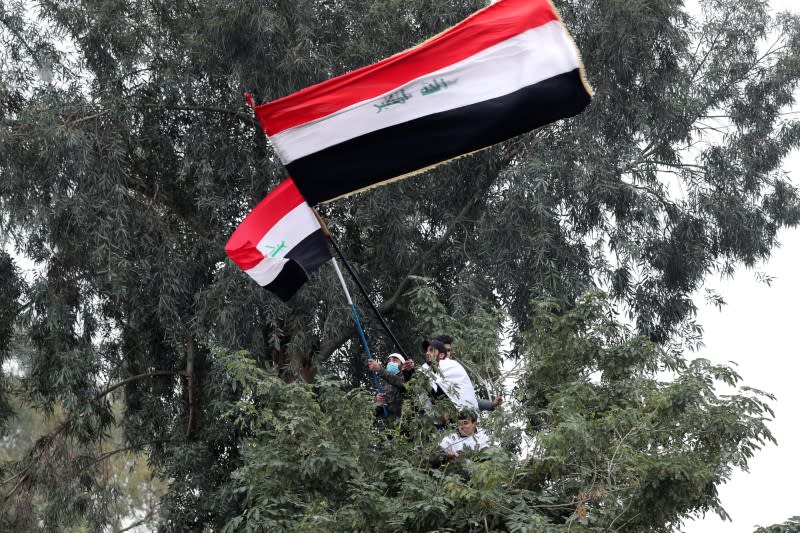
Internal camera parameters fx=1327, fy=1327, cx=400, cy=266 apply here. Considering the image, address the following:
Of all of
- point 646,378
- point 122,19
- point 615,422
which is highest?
point 122,19

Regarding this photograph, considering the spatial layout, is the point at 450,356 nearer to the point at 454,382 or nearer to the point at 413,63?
the point at 454,382

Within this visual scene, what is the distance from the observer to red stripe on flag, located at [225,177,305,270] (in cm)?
1063

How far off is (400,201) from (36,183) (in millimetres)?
4052

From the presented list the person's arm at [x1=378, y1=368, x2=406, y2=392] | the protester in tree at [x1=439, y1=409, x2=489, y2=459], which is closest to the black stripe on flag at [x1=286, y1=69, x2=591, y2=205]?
the person's arm at [x1=378, y1=368, x2=406, y2=392]

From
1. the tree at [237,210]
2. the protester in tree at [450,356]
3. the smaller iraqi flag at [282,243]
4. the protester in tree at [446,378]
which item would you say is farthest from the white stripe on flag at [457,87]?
the tree at [237,210]

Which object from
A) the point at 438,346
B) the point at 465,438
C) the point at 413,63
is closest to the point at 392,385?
the point at 438,346

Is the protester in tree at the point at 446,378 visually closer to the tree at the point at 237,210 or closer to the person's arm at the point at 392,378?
the person's arm at the point at 392,378

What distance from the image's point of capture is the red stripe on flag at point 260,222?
Answer: 10.6m

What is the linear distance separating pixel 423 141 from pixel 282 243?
1531 mm

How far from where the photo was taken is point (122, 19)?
15266 mm

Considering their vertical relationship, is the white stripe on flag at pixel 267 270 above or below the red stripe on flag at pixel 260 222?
below

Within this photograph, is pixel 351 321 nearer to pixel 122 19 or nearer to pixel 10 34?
pixel 122 19

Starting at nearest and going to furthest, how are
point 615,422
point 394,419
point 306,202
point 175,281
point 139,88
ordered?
1. point 615,422
2. point 394,419
3. point 306,202
4. point 175,281
5. point 139,88

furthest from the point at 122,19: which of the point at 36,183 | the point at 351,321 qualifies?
the point at 351,321
